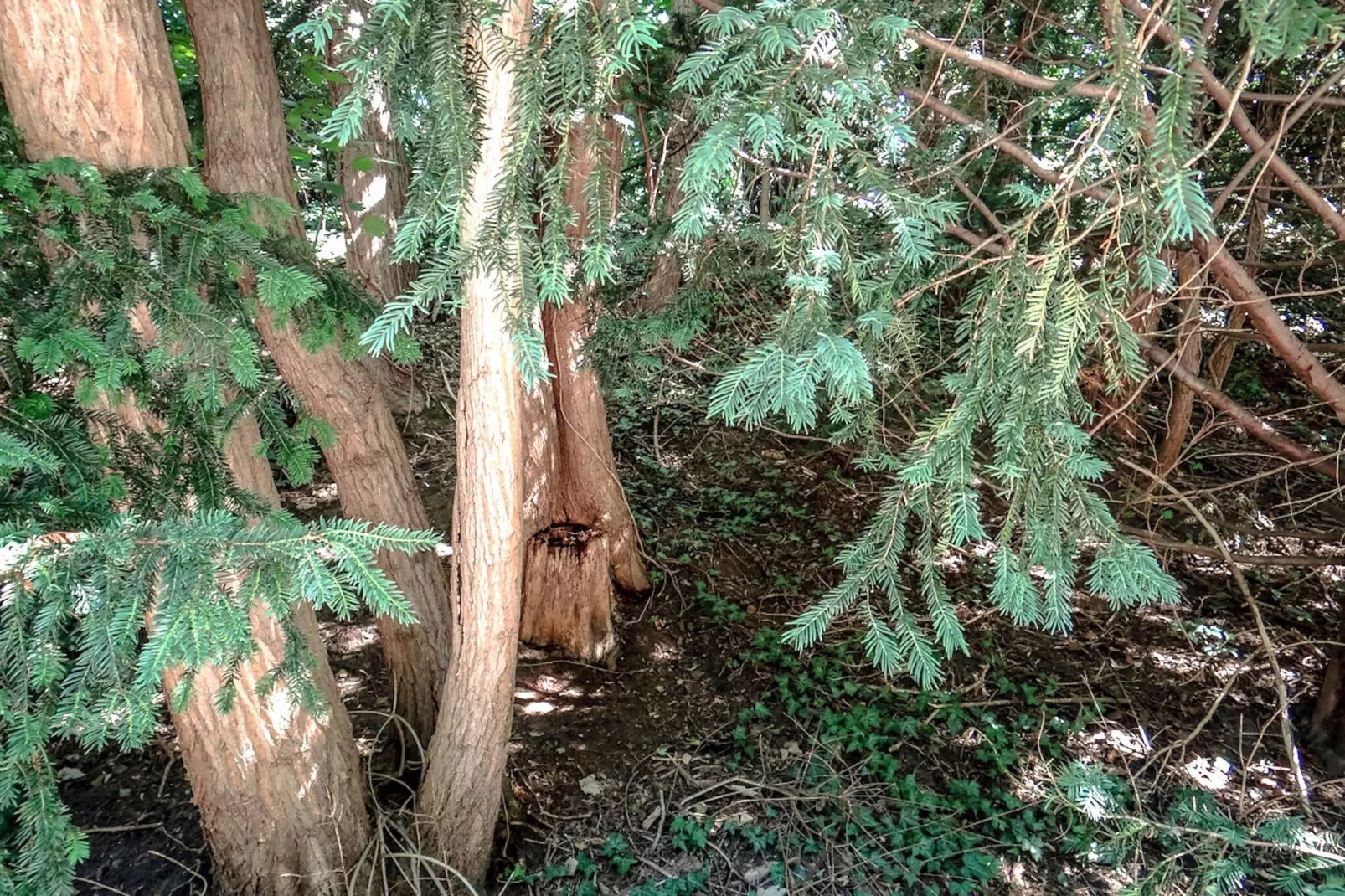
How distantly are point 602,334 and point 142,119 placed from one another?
1.82 metres

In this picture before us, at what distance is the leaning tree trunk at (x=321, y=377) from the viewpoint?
2943 mm

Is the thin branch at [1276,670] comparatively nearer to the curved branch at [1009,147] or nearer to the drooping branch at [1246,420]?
the drooping branch at [1246,420]

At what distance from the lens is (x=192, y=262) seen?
74.4 inches

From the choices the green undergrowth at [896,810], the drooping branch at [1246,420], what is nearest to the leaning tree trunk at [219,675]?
the green undergrowth at [896,810]

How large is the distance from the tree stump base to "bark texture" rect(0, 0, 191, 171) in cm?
265

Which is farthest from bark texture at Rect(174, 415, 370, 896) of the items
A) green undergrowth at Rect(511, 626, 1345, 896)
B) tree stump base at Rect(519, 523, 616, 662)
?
tree stump base at Rect(519, 523, 616, 662)

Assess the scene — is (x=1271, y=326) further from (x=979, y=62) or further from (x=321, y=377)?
(x=321, y=377)

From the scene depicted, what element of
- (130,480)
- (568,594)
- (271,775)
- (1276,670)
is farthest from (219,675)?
(1276,670)

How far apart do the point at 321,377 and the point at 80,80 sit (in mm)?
1227

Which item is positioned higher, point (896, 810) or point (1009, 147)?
point (1009, 147)

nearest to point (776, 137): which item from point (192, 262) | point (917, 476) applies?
point (917, 476)

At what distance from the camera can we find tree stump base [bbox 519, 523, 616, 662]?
4.29 metres

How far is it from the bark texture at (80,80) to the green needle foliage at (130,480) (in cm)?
16

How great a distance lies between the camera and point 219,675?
7.62ft
